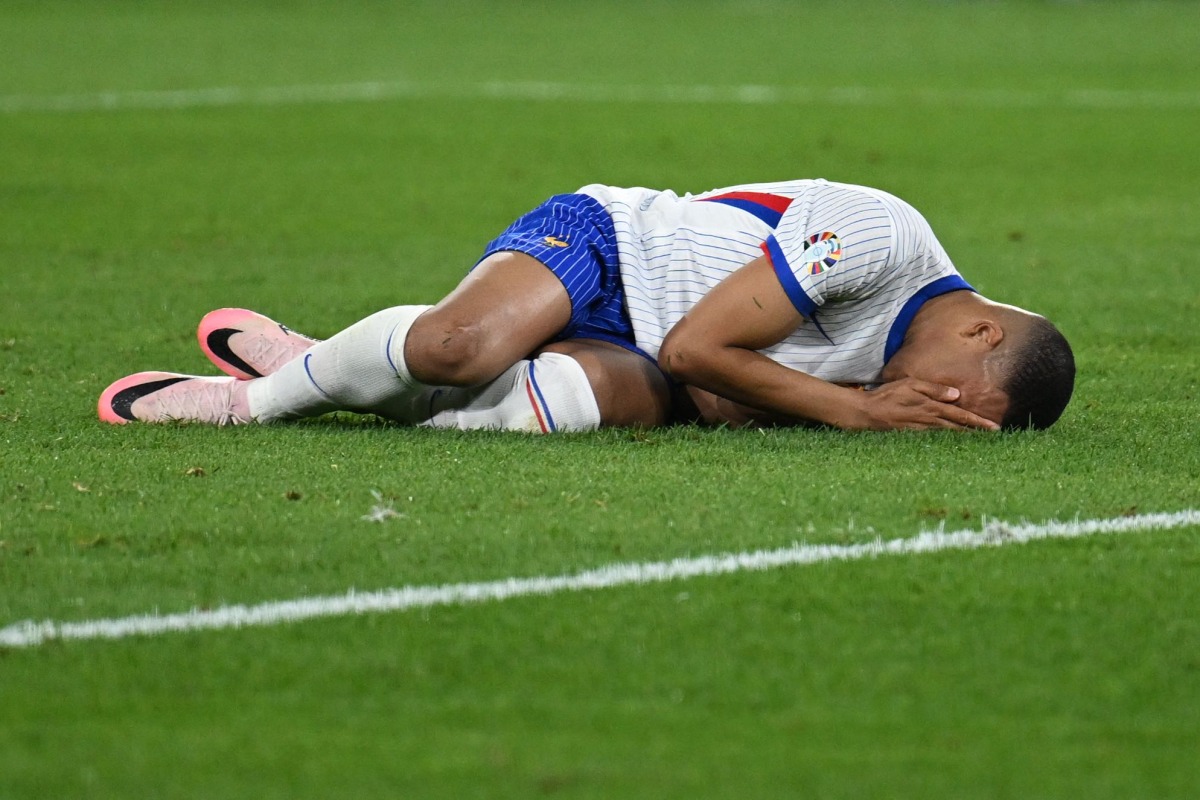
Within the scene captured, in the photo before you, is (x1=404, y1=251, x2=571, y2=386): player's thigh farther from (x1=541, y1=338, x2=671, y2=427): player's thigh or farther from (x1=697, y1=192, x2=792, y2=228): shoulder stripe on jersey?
(x1=697, y1=192, x2=792, y2=228): shoulder stripe on jersey

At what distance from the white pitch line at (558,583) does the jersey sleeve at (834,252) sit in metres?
0.85

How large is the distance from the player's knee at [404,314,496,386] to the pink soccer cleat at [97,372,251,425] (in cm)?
49

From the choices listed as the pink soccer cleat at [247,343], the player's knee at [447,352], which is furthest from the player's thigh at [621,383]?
the pink soccer cleat at [247,343]

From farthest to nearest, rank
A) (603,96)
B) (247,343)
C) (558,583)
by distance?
(603,96) → (247,343) → (558,583)

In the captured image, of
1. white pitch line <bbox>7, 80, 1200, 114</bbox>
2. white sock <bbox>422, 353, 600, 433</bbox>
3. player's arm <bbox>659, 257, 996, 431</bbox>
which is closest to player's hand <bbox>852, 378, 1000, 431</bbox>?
player's arm <bbox>659, 257, 996, 431</bbox>

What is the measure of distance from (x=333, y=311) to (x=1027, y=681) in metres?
3.86

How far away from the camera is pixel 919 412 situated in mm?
4340

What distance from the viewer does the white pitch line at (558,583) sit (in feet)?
9.77

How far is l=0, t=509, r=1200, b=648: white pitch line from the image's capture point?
9.77 feet

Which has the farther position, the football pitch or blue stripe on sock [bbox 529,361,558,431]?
blue stripe on sock [bbox 529,361,558,431]

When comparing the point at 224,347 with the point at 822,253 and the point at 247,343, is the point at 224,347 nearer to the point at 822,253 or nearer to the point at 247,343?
the point at 247,343

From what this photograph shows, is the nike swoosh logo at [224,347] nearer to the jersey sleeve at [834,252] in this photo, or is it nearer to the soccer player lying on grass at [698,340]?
the soccer player lying on grass at [698,340]

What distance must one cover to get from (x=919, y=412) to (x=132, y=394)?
6.00 ft

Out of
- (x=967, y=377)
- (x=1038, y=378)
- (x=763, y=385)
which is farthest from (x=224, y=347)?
(x=1038, y=378)
